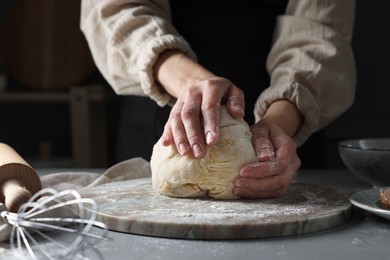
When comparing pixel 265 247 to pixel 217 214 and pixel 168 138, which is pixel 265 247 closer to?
pixel 217 214

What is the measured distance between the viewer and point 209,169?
2.71ft

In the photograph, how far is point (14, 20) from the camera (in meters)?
1.99

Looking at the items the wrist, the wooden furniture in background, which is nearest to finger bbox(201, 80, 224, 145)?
the wrist

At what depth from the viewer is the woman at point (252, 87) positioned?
0.82 meters

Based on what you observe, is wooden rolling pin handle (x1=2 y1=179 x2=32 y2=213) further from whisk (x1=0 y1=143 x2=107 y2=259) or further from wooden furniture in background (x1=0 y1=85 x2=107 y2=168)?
wooden furniture in background (x1=0 y1=85 x2=107 y2=168)

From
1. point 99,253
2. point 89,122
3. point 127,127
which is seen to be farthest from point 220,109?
point 89,122

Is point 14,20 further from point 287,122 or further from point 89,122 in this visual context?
point 287,122

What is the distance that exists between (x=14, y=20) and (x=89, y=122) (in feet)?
1.38

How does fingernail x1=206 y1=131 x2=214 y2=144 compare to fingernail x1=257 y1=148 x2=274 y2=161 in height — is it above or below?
above

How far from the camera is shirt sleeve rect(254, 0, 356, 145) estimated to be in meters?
1.04

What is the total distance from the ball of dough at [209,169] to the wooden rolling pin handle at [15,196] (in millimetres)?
185

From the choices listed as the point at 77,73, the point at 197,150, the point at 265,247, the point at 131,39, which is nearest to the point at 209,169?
the point at 197,150

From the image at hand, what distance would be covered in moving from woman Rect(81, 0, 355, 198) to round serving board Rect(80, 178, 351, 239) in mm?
46

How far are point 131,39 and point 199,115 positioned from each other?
0.30 metres
